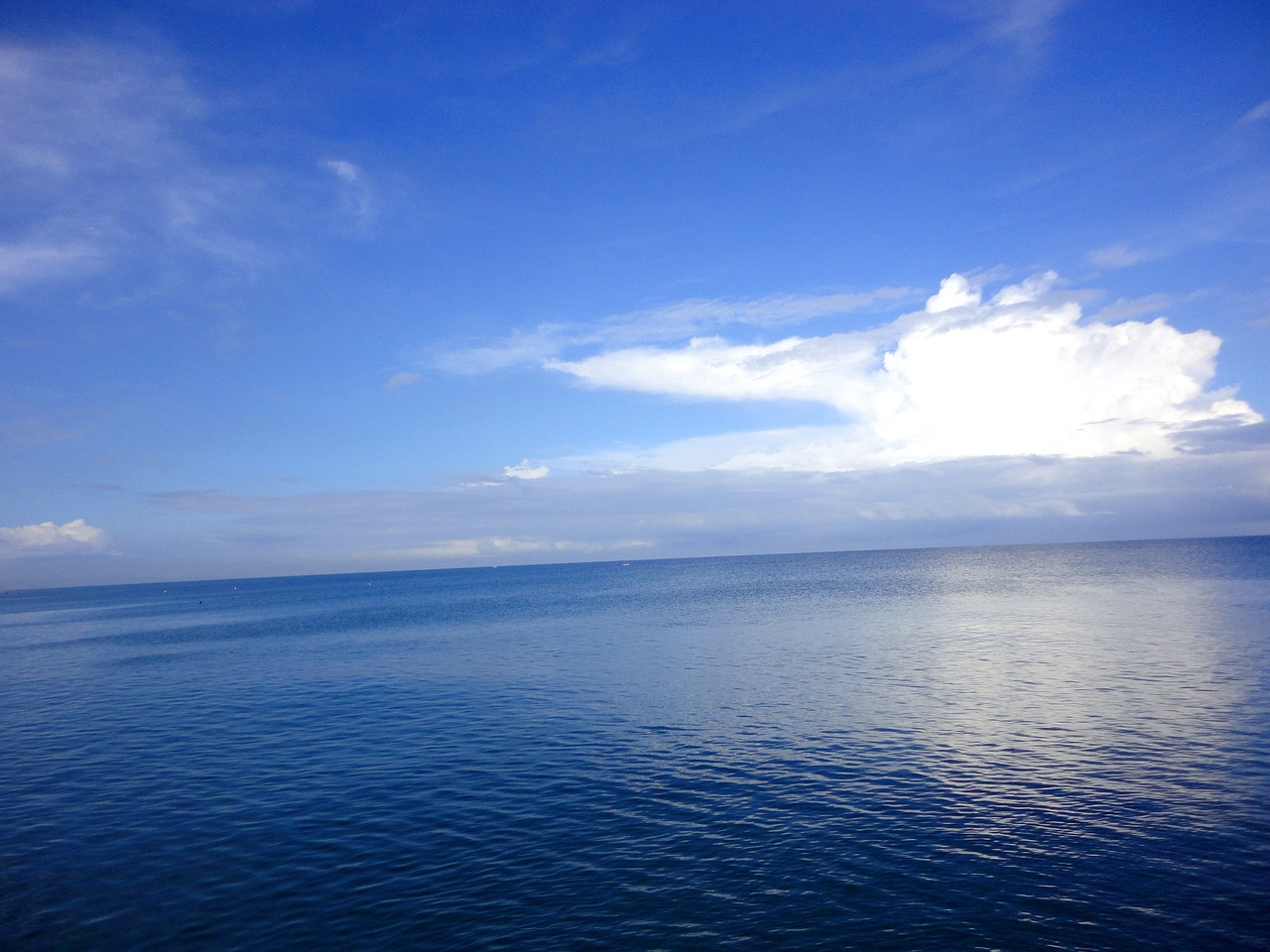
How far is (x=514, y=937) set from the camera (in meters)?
20.4

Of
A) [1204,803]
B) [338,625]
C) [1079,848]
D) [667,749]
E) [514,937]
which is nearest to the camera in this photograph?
[514,937]

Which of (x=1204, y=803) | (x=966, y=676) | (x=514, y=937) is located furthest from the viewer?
(x=966, y=676)

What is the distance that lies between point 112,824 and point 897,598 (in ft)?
386

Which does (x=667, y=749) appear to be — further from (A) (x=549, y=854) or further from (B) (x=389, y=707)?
(B) (x=389, y=707)

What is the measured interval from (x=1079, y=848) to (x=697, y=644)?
2131 inches

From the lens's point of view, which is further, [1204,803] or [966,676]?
[966,676]

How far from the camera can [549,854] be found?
25641mm

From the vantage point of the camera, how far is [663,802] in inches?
1192

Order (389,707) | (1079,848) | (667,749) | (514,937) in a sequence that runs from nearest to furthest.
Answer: (514,937)
(1079,848)
(667,749)
(389,707)

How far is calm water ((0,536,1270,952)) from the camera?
2114 centimetres

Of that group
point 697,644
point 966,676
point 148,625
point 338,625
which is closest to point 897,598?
point 697,644

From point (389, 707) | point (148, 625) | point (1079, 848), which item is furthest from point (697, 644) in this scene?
point (148, 625)

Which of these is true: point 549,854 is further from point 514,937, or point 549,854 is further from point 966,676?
point 966,676

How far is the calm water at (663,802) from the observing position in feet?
69.4
